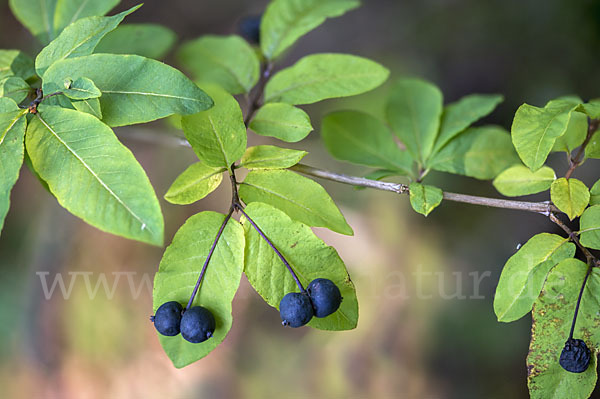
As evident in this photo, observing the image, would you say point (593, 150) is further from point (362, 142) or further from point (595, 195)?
point (362, 142)

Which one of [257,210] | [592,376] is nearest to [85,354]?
[257,210]

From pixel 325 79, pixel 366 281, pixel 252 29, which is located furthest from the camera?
pixel 366 281

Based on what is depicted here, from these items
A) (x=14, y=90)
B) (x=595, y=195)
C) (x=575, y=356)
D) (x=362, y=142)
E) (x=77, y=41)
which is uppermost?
(x=77, y=41)

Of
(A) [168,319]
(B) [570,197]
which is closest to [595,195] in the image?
(B) [570,197]

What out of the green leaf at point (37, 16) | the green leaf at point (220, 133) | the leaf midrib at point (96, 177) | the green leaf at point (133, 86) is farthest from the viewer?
the green leaf at point (37, 16)

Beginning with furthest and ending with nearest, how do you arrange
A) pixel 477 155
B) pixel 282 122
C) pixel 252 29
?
Result: pixel 252 29, pixel 477 155, pixel 282 122

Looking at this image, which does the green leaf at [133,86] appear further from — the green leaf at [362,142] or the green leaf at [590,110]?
the green leaf at [590,110]

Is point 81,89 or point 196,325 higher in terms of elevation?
point 81,89

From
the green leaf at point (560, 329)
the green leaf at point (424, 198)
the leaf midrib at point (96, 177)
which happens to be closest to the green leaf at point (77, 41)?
the leaf midrib at point (96, 177)
